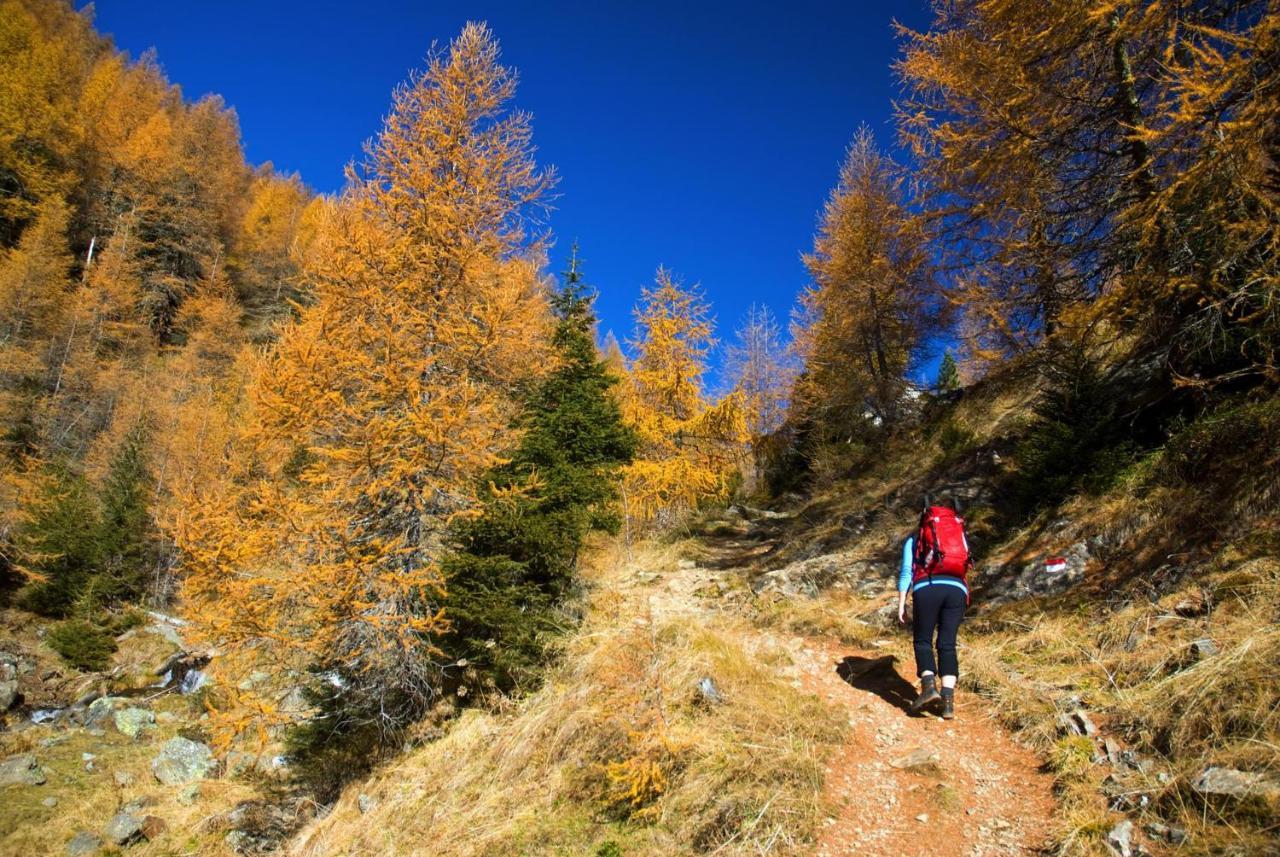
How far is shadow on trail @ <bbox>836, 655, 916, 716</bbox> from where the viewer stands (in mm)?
5645

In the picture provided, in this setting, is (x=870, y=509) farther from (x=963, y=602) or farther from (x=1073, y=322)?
(x=963, y=602)

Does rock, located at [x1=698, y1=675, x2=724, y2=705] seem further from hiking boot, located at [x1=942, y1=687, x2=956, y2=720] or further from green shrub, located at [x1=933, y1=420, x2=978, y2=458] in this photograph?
green shrub, located at [x1=933, y1=420, x2=978, y2=458]

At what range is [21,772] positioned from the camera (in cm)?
1217

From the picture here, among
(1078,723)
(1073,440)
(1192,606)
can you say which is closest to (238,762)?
(1078,723)

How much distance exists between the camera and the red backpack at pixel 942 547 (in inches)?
205

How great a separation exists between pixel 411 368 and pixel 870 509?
916 centimetres

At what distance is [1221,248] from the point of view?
545 cm

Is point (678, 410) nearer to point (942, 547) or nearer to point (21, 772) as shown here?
point (942, 547)

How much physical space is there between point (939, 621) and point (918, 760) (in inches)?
48.7

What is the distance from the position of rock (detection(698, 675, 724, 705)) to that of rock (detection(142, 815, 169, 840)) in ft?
33.8

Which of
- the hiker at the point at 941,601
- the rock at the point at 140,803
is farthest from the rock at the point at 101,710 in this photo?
the hiker at the point at 941,601

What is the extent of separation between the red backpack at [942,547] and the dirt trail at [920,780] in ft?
3.87

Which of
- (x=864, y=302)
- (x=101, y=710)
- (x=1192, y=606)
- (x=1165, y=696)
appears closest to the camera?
(x=1165, y=696)

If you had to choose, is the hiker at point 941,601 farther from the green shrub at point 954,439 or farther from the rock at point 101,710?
the rock at point 101,710
